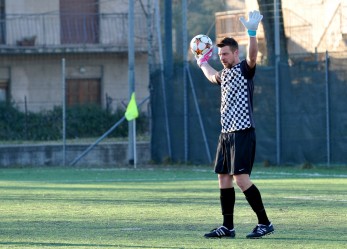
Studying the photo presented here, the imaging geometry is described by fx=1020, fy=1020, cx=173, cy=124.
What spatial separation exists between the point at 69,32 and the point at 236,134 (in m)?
30.1

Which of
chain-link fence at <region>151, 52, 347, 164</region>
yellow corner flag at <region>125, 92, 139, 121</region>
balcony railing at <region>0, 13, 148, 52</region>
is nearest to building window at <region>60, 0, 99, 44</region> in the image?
balcony railing at <region>0, 13, 148, 52</region>

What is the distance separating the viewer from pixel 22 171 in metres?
23.3

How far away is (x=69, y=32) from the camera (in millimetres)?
→ 39062

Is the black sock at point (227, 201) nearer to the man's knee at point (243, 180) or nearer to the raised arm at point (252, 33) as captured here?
the man's knee at point (243, 180)

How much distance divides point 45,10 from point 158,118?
47.7 ft

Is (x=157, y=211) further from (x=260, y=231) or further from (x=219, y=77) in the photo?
(x=260, y=231)

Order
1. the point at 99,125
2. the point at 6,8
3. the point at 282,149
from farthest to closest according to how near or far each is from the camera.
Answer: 1. the point at 6,8
2. the point at 99,125
3. the point at 282,149

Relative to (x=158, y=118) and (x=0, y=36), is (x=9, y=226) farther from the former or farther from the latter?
(x=0, y=36)

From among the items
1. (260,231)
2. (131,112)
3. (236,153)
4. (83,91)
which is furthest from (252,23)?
(83,91)

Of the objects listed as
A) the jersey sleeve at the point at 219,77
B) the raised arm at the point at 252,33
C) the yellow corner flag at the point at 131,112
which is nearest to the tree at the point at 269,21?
the yellow corner flag at the point at 131,112

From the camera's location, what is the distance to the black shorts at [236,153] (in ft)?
30.8

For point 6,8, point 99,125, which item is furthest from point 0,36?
point 99,125

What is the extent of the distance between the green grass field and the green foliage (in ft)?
28.5

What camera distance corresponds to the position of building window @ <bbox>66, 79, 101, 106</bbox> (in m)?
39.4
